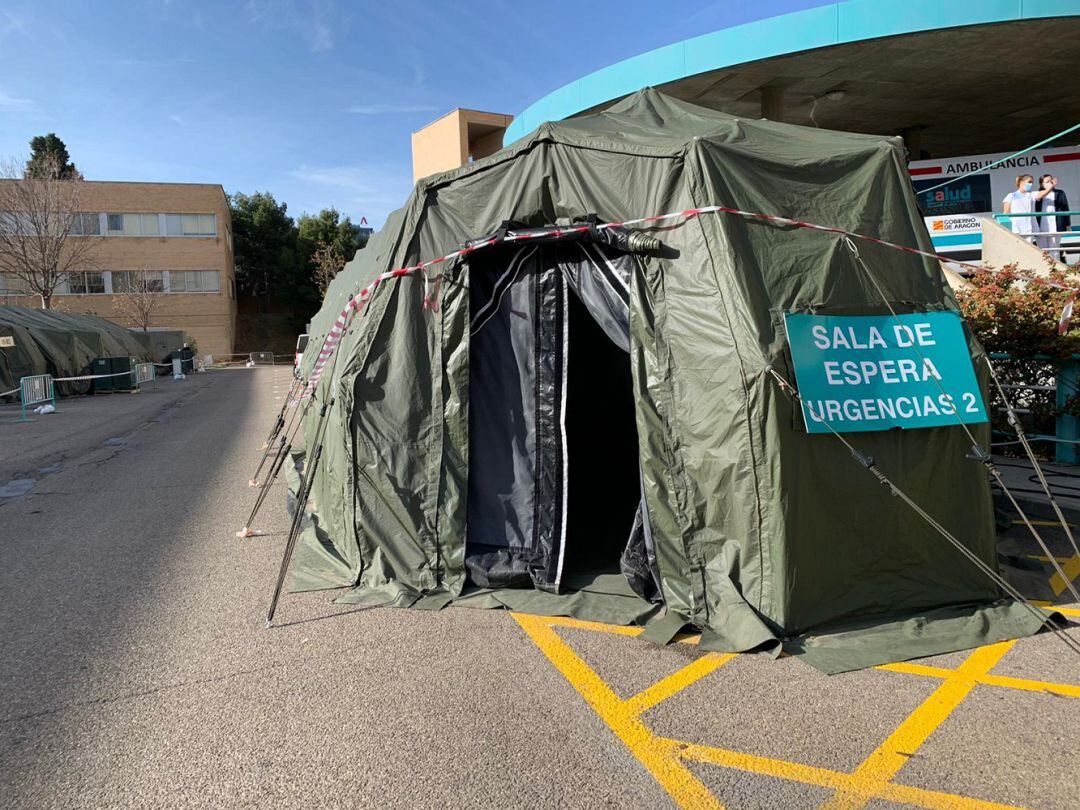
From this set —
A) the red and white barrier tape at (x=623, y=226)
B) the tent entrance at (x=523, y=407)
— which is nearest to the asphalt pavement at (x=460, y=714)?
the tent entrance at (x=523, y=407)

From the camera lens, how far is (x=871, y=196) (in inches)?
191

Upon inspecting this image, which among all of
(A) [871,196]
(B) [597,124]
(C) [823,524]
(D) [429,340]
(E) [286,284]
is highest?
(E) [286,284]

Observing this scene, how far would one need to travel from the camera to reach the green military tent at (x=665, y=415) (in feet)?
13.6

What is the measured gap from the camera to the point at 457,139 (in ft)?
108

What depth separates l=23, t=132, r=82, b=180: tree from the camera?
37812mm

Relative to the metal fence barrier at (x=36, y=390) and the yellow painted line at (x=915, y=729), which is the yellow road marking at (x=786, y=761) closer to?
the yellow painted line at (x=915, y=729)

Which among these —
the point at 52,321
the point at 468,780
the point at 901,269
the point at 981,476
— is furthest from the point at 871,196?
the point at 52,321

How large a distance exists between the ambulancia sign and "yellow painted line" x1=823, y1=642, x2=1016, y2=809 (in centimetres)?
135

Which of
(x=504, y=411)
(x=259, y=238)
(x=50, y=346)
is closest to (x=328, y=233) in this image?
(x=259, y=238)

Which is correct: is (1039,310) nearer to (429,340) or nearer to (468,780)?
(429,340)

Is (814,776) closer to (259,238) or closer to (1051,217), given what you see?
(1051,217)

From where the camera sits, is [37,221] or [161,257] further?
[161,257]

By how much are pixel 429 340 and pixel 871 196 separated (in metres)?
3.20

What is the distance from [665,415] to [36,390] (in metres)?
20.6
